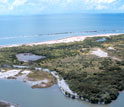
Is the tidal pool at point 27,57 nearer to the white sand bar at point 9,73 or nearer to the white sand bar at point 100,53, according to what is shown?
the white sand bar at point 9,73

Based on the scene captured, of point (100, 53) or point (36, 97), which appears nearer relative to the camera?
point (36, 97)

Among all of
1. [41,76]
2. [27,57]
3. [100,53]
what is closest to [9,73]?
[41,76]

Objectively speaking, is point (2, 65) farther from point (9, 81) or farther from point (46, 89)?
point (46, 89)

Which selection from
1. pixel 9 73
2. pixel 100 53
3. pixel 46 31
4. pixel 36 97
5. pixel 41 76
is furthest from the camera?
pixel 46 31

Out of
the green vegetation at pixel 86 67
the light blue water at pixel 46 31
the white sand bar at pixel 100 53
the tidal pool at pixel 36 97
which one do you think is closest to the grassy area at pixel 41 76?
the tidal pool at pixel 36 97

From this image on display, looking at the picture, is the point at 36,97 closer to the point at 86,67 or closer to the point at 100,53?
the point at 86,67

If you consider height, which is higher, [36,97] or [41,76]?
[41,76]

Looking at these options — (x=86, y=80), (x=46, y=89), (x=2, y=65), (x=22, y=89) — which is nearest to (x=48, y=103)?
(x=46, y=89)
